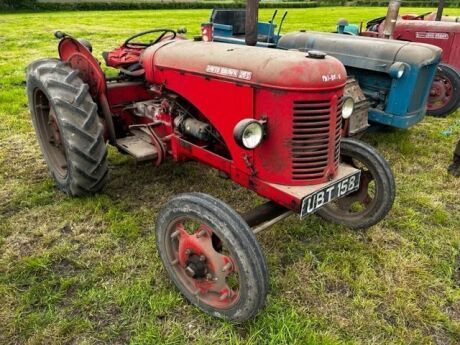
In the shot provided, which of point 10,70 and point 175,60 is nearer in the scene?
point 175,60

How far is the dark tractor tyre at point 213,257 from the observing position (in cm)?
207

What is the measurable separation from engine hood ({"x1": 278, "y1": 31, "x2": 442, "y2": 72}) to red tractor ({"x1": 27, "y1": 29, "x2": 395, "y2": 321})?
1.77 metres

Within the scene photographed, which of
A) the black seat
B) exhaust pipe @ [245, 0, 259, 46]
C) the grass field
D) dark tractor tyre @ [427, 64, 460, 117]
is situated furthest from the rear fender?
dark tractor tyre @ [427, 64, 460, 117]

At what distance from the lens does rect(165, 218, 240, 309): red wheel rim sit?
2281 mm

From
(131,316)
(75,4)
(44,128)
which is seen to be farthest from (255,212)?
(75,4)

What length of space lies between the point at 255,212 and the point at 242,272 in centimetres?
53

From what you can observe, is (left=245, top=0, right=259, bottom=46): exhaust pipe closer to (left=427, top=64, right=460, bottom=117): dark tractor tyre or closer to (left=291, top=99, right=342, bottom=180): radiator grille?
(left=291, top=99, right=342, bottom=180): radiator grille

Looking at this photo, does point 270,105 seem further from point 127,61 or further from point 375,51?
point 375,51

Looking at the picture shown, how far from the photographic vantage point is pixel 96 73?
346 centimetres

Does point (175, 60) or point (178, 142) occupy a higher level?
point (175, 60)

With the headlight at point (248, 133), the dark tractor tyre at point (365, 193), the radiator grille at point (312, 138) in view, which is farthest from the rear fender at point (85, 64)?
the dark tractor tyre at point (365, 193)

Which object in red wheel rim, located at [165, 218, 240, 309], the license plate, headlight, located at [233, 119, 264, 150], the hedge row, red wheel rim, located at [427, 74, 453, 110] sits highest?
headlight, located at [233, 119, 264, 150]

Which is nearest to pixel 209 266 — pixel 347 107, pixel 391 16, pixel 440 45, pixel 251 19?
pixel 347 107

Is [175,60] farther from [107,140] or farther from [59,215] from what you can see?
[59,215]
